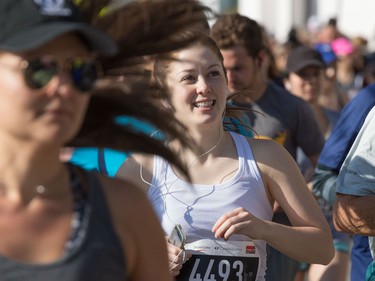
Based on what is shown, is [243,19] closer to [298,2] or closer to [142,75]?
[142,75]

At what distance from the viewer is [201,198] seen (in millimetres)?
4438

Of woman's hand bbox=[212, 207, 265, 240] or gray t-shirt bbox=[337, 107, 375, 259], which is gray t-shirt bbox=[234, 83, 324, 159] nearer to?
gray t-shirt bbox=[337, 107, 375, 259]

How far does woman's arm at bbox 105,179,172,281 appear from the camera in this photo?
2969 millimetres

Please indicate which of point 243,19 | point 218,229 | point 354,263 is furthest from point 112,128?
point 243,19

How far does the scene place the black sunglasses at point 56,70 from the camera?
2662 millimetres

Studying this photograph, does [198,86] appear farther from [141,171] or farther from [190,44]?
[190,44]

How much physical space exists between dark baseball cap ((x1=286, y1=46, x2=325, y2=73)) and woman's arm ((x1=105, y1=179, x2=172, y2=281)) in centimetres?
610

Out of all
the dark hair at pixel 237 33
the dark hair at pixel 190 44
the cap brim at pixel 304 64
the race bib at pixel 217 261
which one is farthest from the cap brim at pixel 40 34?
the cap brim at pixel 304 64

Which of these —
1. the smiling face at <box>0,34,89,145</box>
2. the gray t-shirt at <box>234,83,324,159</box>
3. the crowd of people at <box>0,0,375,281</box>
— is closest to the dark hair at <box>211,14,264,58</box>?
the crowd of people at <box>0,0,375,281</box>

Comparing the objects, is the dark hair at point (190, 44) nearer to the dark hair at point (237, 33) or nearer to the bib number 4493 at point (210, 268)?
the bib number 4493 at point (210, 268)

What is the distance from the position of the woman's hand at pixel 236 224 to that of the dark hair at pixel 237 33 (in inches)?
114

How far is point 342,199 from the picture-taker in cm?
469

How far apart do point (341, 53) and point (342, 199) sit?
42.8 feet

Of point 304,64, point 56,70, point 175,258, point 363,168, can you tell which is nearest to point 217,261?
point 175,258
